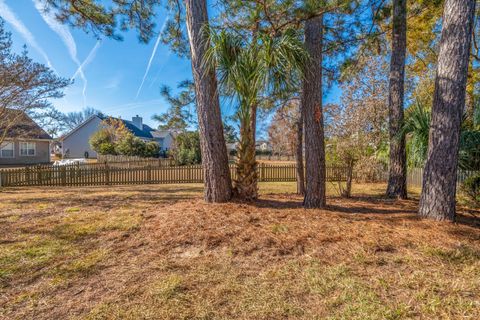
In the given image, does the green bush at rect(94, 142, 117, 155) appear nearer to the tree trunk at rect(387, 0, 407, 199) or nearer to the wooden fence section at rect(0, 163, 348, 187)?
the wooden fence section at rect(0, 163, 348, 187)

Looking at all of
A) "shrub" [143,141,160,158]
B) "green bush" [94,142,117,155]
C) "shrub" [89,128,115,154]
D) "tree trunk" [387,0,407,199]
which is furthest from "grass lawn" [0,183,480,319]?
"shrub" [89,128,115,154]

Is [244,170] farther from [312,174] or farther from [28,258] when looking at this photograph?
[28,258]

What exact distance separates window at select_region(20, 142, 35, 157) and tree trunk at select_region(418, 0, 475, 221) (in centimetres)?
2804

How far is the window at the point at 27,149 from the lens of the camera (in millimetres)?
21106

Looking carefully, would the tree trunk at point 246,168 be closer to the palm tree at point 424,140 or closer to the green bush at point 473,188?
the palm tree at point 424,140

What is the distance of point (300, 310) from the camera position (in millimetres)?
1881

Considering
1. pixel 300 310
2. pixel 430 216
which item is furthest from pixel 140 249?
pixel 430 216

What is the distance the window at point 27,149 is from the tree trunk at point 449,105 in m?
28.0

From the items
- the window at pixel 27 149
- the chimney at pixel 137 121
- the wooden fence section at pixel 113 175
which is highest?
the chimney at pixel 137 121

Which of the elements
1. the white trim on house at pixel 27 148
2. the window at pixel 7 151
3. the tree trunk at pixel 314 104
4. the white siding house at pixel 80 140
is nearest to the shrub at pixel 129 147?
the white trim on house at pixel 27 148

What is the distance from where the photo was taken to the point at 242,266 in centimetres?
258

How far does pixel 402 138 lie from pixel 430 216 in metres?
2.78

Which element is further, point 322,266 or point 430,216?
point 430,216

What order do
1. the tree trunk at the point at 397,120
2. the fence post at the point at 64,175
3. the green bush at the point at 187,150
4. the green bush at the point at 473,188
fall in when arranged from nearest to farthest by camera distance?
the green bush at the point at 473,188 → the tree trunk at the point at 397,120 → the fence post at the point at 64,175 → the green bush at the point at 187,150
